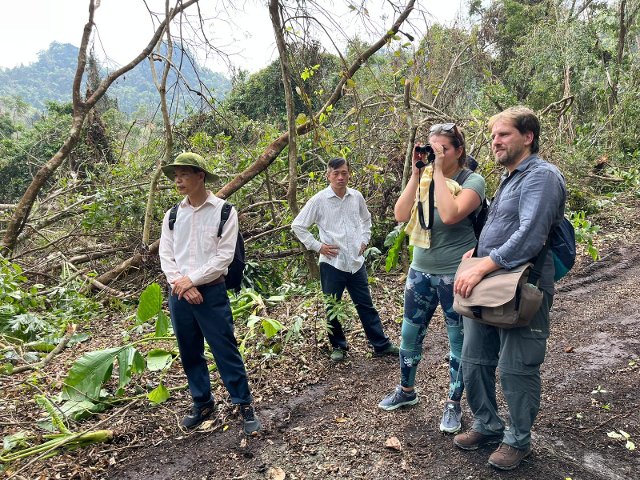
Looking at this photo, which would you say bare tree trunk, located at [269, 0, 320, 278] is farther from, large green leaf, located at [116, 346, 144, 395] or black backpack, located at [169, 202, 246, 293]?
large green leaf, located at [116, 346, 144, 395]

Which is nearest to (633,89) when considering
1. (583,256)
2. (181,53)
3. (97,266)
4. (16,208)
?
(583,256)

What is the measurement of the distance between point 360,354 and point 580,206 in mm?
6135

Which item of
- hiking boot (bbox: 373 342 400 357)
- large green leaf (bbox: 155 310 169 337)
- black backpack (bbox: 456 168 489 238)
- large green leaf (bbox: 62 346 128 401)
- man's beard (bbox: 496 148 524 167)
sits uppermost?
man's beard (bbox: 496 148 524 167)

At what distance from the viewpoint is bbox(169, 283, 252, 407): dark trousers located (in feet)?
9.12

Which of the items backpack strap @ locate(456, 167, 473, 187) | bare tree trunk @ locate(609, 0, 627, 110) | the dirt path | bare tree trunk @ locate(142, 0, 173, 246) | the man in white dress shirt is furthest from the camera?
bare tree trunk @ locate(609, 0, 627, 110)

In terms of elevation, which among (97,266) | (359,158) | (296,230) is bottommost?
(97,266)

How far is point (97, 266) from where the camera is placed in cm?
691

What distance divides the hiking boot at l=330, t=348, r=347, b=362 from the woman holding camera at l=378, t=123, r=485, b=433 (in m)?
1.07

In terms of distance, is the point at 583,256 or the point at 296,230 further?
the point at 583,256

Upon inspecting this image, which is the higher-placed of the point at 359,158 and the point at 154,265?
the point at 359,158

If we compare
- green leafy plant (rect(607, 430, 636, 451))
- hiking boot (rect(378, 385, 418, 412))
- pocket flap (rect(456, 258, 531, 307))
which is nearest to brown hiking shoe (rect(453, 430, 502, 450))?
hiking boot (rect(378, 385, 418, 412))

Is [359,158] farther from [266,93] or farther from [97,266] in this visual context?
[266,93]

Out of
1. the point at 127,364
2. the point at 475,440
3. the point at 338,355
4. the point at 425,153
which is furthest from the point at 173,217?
the point at 475,440

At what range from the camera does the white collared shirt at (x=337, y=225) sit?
3.66 meters
